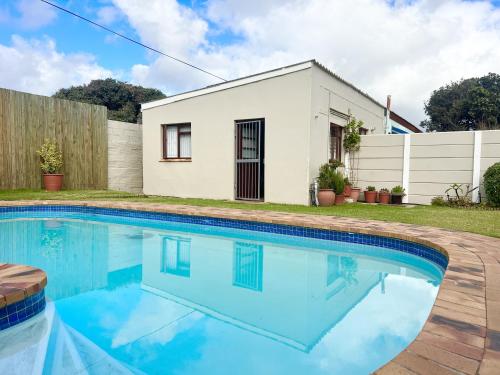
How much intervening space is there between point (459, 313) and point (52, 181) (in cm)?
1104

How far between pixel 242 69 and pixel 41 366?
16.2 m

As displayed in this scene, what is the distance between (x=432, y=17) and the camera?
34.5 ft

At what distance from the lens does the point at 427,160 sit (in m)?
9.56

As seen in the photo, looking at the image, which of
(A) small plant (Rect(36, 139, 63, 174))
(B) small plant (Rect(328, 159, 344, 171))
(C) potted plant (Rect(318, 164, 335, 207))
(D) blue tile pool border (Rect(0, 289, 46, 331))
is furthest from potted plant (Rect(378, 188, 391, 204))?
(A) small plant (Rect(36, 139, 63, 174))

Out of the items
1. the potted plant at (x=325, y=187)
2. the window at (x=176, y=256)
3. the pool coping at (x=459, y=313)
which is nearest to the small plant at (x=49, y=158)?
the window at (x=176, y=256)

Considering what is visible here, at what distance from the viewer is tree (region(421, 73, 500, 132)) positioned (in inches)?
910

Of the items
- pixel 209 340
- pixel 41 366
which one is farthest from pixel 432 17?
pixel 41 366

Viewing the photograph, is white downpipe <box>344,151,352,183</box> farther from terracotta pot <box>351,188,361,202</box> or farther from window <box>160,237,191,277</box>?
window <box>160,237,191,277</box>

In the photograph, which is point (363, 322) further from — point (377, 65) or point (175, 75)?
point (175, 75)

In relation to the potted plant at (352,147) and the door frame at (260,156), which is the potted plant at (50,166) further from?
the potted plant at (352,147)

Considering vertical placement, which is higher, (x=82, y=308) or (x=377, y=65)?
(x=377, y=65)

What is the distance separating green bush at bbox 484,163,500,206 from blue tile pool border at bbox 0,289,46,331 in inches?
365

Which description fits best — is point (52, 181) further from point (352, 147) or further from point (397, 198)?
point (397, 198)

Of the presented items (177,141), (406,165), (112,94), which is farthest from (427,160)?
(112,94)
